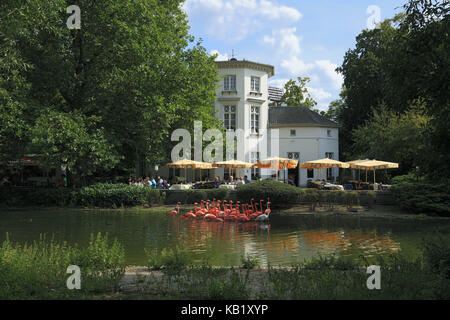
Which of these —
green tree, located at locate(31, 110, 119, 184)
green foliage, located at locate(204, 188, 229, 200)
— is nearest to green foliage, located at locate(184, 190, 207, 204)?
green foliage, located at locate(204, 188, 229, 200)

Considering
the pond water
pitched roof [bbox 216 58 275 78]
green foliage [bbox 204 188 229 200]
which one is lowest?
the pond water

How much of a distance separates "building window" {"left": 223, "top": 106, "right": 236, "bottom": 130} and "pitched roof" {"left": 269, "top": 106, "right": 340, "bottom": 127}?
4047mm

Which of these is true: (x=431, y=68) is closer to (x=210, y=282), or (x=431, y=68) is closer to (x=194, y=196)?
(x=210, y=282)

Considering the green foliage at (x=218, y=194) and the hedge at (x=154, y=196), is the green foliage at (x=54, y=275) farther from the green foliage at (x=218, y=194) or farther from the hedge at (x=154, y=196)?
the green foliage at (x=218, y=194)

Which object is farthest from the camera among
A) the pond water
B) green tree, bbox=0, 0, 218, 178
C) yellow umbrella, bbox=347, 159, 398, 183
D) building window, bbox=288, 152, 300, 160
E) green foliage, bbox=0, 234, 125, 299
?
building window, bbox=288, 152, 300, 160

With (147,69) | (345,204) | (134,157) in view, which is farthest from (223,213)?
(134,157)

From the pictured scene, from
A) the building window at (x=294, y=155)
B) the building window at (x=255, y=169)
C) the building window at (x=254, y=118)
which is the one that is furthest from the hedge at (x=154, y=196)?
the building window at (x=294, y=155)

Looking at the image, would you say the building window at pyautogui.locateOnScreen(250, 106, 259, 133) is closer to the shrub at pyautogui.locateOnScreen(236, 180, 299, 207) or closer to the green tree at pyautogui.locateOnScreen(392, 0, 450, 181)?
the shrub at pyautogui.locateOnScreen(236, 180, 299, 207)

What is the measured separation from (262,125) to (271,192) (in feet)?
59.6

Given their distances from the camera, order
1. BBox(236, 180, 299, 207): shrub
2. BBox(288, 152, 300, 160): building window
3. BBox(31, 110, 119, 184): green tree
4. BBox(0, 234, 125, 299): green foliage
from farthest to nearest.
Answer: BBox(288, 152, 300, 160): building window, BBox(236, 180, 299, 207): shrub, BBox(31, 110, 119, 184): green tree, BBox(0, 234, 125, 299): green foliage

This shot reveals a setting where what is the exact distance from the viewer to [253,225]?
63.8 ft

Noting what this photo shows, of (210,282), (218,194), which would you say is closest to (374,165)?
(218,194)

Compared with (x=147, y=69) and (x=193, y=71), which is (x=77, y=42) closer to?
(x=147, y=69)

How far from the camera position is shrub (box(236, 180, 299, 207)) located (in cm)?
2538
